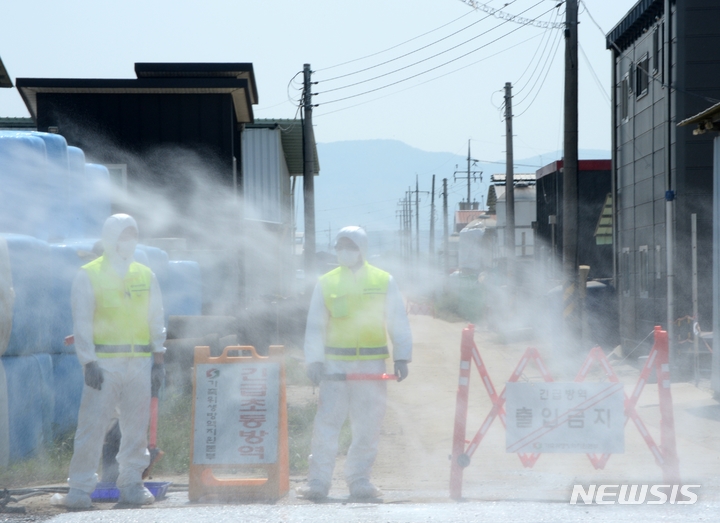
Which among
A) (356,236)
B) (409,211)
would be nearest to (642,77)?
(356,236)

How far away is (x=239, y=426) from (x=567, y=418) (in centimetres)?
260

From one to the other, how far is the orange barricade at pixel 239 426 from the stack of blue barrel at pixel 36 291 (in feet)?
6.96

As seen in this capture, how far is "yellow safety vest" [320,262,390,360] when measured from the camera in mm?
6492

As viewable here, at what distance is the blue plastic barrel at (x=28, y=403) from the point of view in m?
7.53

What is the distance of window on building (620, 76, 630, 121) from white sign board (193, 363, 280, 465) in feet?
54.9

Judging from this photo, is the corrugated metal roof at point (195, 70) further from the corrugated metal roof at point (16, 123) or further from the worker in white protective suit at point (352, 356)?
the worker in white protective suit at point (352, 356)

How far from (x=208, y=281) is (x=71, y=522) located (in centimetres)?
1495

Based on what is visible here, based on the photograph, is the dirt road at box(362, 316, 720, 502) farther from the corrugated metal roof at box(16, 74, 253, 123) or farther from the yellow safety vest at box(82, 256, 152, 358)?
the corrugated metal roof at box(16, 74, 253, 123)

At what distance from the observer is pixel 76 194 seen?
405 inches

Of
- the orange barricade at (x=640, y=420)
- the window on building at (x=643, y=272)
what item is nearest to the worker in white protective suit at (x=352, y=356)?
the orange barricade at (x=640, y=420)

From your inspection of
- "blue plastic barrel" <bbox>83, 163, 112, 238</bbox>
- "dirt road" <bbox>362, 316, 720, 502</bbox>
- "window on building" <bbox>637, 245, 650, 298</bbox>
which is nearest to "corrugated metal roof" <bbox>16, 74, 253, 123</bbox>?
"blue plastic barrel" <bbox>83, 163, 112, 238</bbox>

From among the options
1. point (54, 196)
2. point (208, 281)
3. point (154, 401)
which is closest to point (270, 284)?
point (208, 281)

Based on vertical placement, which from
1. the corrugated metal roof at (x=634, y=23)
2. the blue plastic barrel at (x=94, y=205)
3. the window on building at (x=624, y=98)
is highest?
the corrugated metal roof at (x=634, y=23)

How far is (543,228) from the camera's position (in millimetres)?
37906
